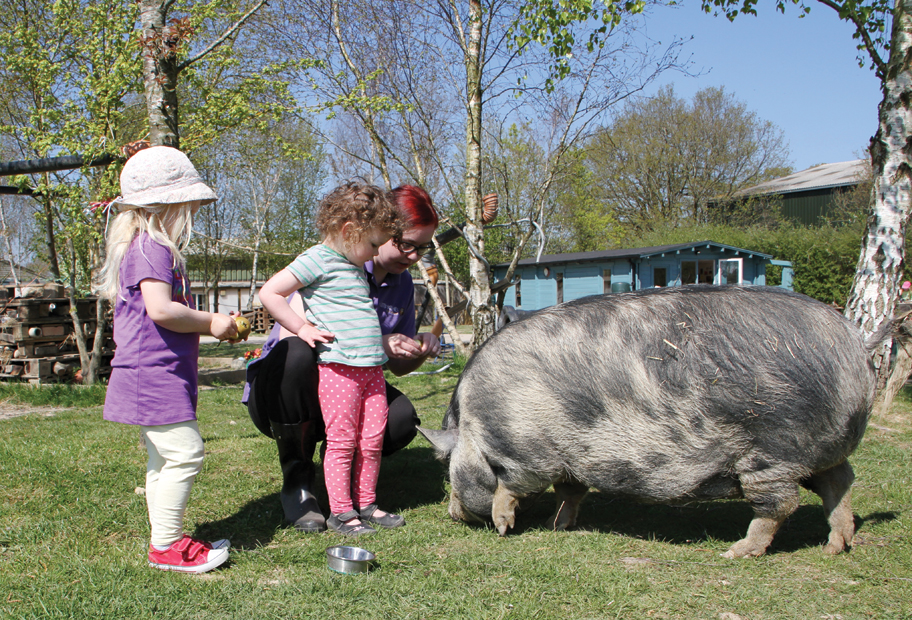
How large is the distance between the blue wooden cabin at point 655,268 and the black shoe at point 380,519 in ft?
62.8

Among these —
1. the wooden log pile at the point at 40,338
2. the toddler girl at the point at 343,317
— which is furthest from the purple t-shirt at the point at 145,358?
the wooden log pile at the point at 40,338

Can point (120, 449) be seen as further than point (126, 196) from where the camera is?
Yes

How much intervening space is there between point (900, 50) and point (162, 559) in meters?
7.71

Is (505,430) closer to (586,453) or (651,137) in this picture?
(586,453)

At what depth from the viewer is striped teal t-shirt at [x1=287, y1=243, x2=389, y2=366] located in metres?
3.13

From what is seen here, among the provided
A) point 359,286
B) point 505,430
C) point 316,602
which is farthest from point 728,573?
point 359,286

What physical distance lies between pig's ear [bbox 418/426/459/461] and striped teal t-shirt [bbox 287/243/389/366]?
19.6 inches

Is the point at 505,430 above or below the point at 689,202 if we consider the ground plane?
below

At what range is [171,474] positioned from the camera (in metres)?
2.66

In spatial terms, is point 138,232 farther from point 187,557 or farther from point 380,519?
point 380,519

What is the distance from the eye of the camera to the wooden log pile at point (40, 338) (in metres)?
10.2

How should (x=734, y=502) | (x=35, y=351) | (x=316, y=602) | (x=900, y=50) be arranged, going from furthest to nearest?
(x=35, y=351)
(x=900, y=50)
(x=734, y=502)
(x=316, y=602)

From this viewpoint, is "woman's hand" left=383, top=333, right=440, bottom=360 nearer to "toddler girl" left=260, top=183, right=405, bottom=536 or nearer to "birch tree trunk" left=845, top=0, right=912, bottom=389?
"toddler girl" left=260, top=183, right=405, bottom=536

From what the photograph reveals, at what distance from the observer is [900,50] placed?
21.3 ft
